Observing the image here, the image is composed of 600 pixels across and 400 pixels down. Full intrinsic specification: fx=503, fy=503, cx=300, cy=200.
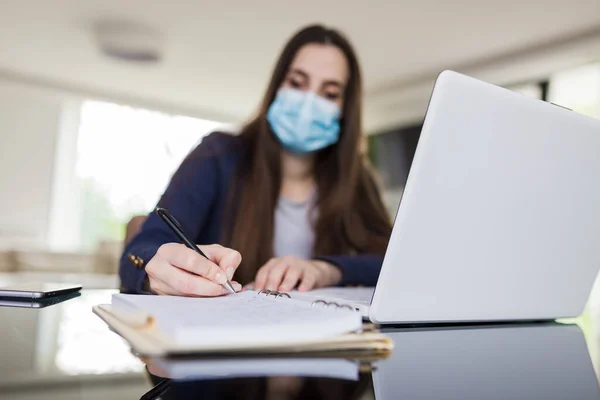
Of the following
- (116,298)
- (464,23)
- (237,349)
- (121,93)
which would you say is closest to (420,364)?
(237,349)

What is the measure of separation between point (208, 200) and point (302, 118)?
34cm

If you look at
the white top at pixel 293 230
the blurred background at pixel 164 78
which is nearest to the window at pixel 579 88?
the blurred background at pixel 164 78

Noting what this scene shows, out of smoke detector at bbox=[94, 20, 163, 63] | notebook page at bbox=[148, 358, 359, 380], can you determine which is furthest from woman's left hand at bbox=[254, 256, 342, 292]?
smoke detector at bbox=[94, 20, 163, 63]

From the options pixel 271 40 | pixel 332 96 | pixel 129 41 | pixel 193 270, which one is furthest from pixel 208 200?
pixel 129 41

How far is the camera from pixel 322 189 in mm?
1469

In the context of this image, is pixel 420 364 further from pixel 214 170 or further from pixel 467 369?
pixel 214 170

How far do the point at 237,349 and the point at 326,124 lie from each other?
3.65 ft

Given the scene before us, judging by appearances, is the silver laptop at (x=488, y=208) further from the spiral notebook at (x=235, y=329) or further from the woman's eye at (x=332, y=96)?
the woman's eye at (x=332, y=96)

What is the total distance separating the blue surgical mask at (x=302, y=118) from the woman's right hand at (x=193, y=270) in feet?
2.53

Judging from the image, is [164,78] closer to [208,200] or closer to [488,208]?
[208,200]

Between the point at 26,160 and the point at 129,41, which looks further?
the point at 26,160

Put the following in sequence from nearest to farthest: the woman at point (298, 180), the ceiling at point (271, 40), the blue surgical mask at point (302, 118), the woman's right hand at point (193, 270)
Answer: the woman's right hand at point (193, 270) → the woman at point (298, 180) → the blue surgical mask at point (302, 118) → the ceiling at point (271, 40)

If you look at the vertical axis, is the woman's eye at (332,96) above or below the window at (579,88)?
below

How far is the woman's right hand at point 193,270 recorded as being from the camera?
58 centimetres
